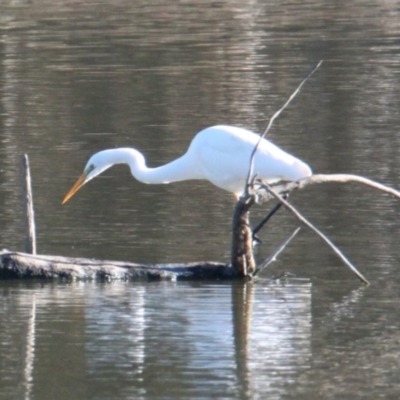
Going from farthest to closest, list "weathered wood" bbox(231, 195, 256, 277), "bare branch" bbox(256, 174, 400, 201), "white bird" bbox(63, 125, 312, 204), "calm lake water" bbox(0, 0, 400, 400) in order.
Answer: "white bird" bbox(63, 125, 312, 204)
"weathered wood" bbox(231, 195, 256, 277)
"bare branch" bbox(256, 174, 400, 201)
"calm lake water" bbox(0, 0, 400, 400)

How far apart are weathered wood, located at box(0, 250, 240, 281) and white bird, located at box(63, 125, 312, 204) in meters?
1.42

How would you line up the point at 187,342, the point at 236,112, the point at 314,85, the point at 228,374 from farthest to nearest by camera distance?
the point at 314,85 < the point at 236,112 < the point at 187,342 < the point at 228,374

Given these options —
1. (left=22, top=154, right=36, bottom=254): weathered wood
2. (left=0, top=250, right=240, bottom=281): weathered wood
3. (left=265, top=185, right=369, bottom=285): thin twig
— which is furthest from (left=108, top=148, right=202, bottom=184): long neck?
(left=265, top=185, right=369, bottom=285): thin twig

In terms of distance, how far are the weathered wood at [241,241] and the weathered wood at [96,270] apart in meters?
0.07

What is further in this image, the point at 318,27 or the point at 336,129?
the point at 318,27

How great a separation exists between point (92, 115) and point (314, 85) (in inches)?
158

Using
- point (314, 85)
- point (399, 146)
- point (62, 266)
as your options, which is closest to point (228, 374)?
point (62, 266)

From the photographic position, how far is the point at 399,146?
47.3ft

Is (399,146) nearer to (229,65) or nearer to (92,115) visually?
(92,115)

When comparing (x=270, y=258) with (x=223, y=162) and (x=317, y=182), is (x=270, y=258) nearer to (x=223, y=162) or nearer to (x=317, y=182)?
(x=317, y=182)

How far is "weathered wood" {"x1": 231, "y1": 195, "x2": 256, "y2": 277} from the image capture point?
906cm

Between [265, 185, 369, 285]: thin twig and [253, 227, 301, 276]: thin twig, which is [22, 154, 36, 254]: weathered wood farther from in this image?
[265, 185, 369, 285]: thin twig

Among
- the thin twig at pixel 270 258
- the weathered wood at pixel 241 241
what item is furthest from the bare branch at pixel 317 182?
the thin twig at pixel 270 258

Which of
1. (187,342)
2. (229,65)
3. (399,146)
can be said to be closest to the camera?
(187,342)
